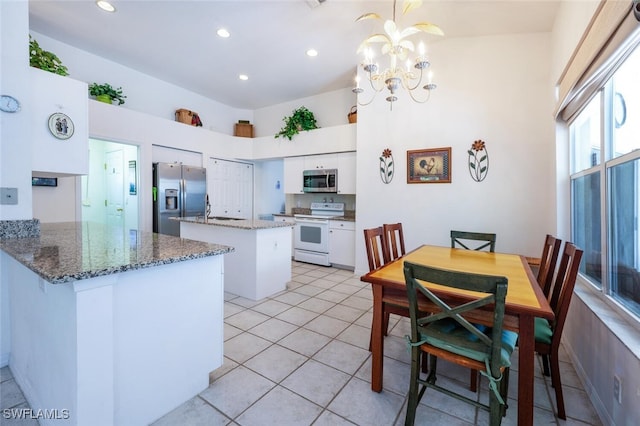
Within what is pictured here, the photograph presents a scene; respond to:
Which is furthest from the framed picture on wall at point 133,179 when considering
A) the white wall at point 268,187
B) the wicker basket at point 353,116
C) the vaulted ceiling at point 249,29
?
the wicker basket at point 353,116

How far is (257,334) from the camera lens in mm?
2402

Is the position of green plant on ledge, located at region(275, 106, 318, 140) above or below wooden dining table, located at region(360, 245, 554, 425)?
above

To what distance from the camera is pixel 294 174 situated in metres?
5.35

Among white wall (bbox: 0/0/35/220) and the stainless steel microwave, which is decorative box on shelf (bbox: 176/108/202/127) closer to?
the stainless steel microwave

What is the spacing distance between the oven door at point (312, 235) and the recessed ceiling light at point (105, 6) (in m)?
3.68

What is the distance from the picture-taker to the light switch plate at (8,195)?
1883 millimetres

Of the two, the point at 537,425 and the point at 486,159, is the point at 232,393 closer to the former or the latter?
the point at 537,425

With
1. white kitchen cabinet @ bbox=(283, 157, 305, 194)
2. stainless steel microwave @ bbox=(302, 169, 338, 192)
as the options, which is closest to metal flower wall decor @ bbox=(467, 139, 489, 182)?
stainless steel microwave @ bbox=(302, 169, 338, 192)

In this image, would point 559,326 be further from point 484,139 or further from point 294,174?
point 294,174

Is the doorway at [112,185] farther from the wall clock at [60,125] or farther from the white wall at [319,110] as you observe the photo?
the white wall at [319,110]

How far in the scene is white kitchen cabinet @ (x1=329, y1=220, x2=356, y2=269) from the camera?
444 cm

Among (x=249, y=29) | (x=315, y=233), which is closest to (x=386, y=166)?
(x=315, y=233)

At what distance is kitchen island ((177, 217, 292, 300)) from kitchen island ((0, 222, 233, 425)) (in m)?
1.35

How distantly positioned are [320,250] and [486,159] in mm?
2819
